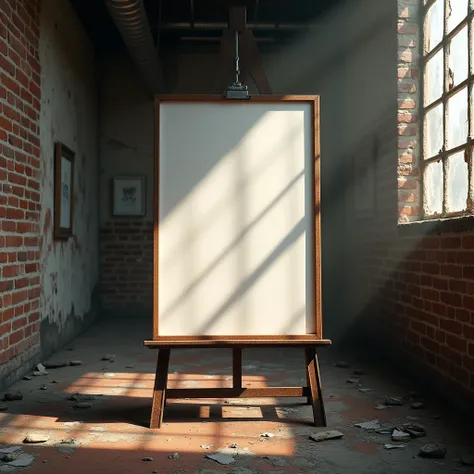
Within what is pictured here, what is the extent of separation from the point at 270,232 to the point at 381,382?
61.8 inches

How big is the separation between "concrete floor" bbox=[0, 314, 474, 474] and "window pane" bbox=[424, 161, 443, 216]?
1129mm

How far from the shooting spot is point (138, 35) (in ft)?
16.8

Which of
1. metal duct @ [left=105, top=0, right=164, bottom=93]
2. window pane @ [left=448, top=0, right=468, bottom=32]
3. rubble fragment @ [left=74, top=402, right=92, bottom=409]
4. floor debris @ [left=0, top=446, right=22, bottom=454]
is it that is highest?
metal duct @ [left=105, top=0, right=164, bottom=93]

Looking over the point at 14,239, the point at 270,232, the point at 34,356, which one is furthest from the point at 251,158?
the point at 34,356

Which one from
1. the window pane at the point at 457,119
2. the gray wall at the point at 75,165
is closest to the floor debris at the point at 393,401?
the window pane at the point at 457,119

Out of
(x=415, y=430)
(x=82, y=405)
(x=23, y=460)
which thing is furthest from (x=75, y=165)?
(x=415, y=430)

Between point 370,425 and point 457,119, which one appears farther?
point 457,119

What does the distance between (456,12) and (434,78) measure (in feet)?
1.61

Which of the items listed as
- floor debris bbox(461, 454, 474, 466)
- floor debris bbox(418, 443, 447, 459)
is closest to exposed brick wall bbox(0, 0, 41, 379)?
floor debris bbox(418, 443, 447, 459)

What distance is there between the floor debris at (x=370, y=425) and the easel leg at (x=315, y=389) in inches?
6.9

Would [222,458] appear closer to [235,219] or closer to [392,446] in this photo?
[392,446]

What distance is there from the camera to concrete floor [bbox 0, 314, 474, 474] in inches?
94.7

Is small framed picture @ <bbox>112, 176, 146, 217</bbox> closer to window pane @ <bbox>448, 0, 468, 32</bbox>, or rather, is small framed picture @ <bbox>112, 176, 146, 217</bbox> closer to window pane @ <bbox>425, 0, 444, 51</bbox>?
window pane @ <bbox>425, 0, 444, 51</bbox>

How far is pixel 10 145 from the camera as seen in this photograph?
3.74m
